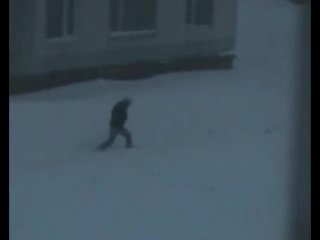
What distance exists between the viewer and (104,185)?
1.77m

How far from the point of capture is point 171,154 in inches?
71.2

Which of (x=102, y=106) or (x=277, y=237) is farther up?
(x=102, y=106)

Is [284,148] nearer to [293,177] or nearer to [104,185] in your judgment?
[293,177]

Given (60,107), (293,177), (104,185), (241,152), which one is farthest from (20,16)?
(293,177)

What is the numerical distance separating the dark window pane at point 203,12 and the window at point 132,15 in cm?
9

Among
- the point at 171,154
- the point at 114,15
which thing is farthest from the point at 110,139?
the point at 114,15

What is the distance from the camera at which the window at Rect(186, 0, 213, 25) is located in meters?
1.81

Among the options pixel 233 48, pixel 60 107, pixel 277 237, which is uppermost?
pixel 233 48

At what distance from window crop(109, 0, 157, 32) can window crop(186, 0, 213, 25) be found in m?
0.07

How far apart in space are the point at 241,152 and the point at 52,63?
429mm

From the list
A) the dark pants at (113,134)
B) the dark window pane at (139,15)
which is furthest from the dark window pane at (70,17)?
the dark pants at (113,134)

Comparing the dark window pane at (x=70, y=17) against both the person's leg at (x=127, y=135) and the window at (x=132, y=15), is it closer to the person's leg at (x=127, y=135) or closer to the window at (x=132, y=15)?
the window at (x=132, y=15)

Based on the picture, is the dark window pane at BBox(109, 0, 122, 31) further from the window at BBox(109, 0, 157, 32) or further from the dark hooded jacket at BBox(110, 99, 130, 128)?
the dark hooded jacket at BBox(110, 99, 130, 128)

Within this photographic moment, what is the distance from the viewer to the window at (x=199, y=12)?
181 cm
